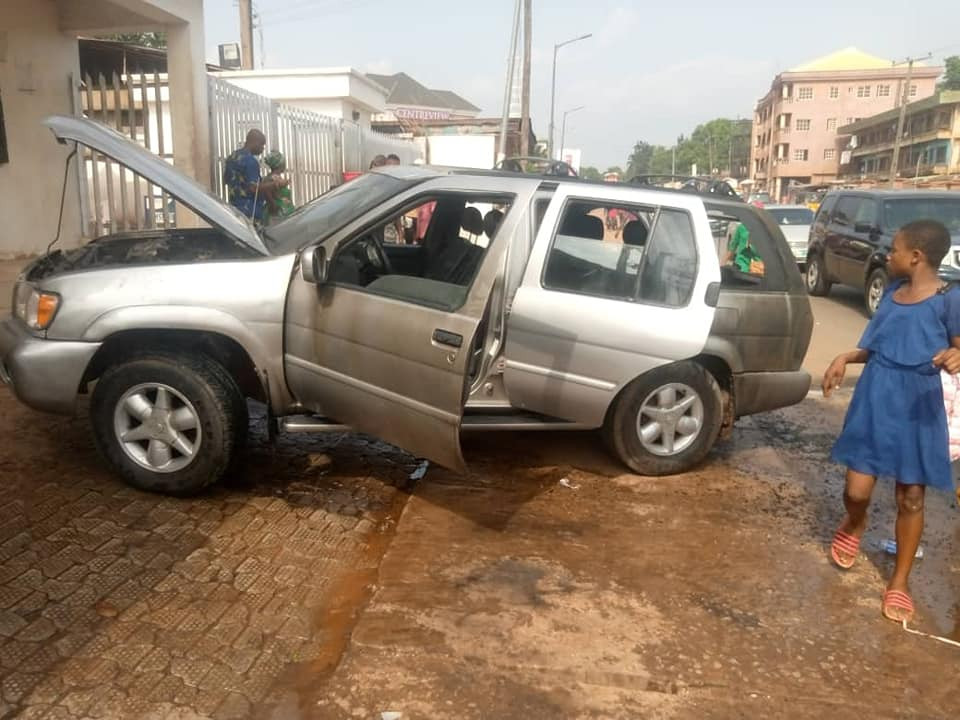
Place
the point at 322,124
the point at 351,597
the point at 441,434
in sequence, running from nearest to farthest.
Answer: the point at 351,597, the point at 441,434, the point at 322,124

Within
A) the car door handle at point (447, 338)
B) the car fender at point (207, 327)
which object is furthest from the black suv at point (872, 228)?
the car fender at point (207, 327)

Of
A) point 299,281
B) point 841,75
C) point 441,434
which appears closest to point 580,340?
point 441,434

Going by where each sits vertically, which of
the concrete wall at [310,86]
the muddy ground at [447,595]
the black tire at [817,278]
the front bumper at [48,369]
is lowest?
the muddy ground at [447,595]

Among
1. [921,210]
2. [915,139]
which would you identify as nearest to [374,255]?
[921,210]

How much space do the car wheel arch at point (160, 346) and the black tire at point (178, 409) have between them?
78 mm

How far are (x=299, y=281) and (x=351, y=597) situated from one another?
1.57 m

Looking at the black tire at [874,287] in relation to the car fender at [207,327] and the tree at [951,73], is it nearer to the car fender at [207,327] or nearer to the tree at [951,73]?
the car fender at [207,327]


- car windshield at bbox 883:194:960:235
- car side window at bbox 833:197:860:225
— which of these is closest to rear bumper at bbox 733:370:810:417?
car windshield at bbox 883:194:960:235

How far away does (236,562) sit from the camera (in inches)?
143

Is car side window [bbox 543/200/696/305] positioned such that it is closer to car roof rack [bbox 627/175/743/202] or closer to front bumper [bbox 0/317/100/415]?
car roof rack [bbox 627/175/743/202]

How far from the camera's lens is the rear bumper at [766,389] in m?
4.99

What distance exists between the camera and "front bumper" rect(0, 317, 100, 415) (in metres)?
4.00

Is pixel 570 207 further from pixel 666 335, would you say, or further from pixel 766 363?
pixel 766 363

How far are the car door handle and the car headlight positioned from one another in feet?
6.27
